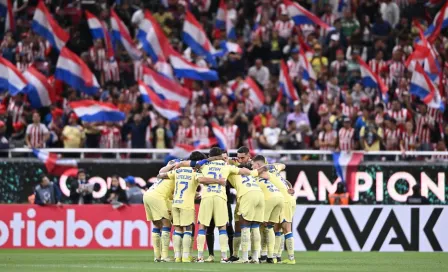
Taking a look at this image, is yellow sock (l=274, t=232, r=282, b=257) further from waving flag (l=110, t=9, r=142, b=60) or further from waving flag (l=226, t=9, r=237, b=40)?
waving flag (l=226, t=9, r=237, b=40)

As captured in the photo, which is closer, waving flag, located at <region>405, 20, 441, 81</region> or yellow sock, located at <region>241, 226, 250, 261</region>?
yellow sock, located at <region>241, 226, 250, 261</region>

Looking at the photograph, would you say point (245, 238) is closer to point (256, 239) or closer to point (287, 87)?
point (256, 239)

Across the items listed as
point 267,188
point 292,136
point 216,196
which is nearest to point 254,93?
point 292,136

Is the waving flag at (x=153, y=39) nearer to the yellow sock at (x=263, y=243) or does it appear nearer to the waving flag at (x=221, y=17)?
the waving flag at (x=221, y=17)

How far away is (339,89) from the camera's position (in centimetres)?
3738

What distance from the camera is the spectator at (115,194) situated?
111 feet

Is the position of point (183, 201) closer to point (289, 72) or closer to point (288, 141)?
point (288, 141)

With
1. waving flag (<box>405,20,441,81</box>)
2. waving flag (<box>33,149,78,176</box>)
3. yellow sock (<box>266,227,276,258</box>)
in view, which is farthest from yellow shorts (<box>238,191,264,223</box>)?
waving flag (<box>405,20,441,81</box>)

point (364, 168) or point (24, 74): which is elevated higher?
point (24, 74)

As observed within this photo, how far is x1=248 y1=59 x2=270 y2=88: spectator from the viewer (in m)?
38.3

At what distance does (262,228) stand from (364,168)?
10.9 meters

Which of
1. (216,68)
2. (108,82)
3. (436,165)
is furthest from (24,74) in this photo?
(436,165)

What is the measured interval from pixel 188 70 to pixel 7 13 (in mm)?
6782

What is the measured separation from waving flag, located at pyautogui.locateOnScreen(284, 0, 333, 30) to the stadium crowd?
424mm
